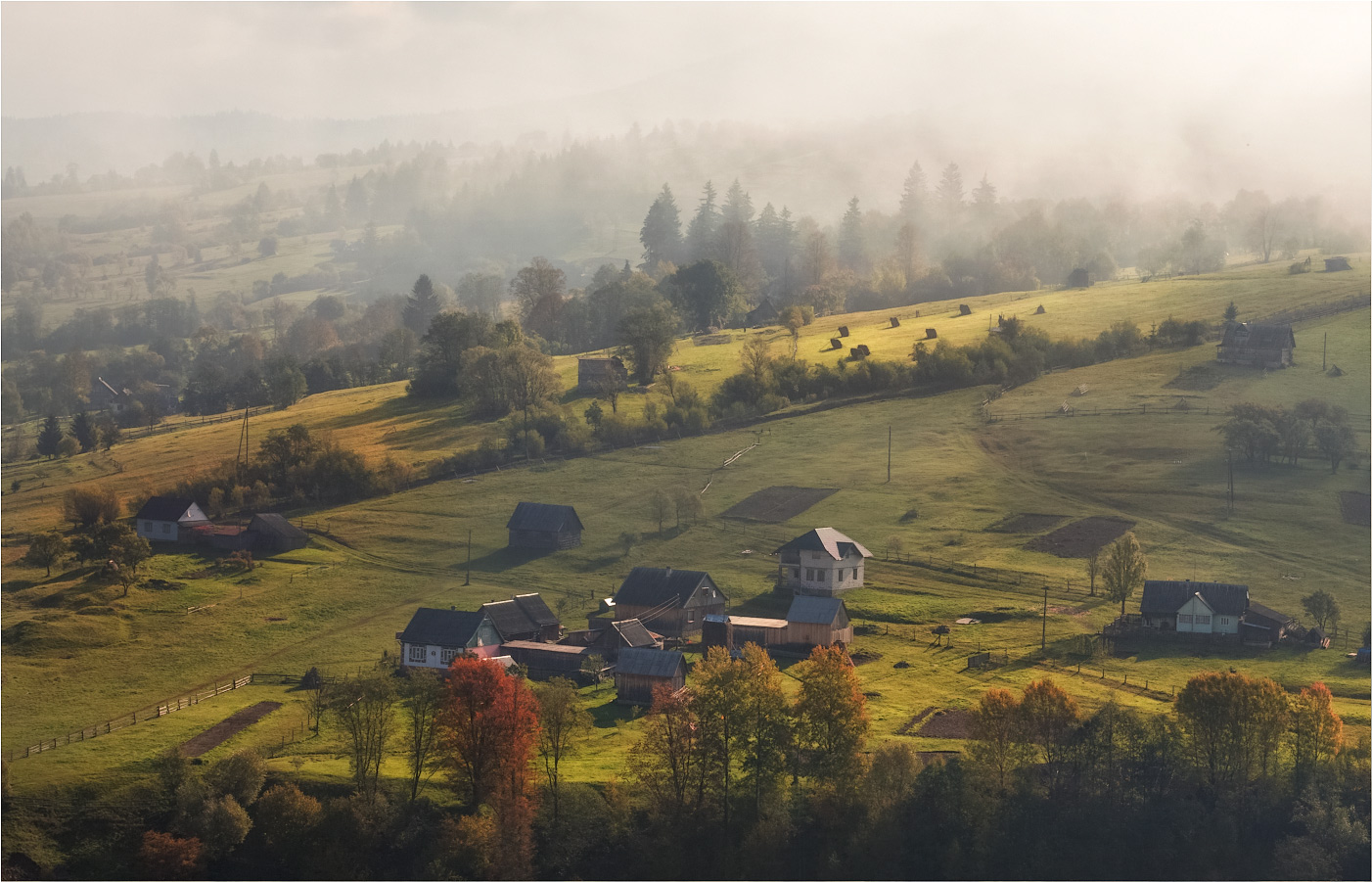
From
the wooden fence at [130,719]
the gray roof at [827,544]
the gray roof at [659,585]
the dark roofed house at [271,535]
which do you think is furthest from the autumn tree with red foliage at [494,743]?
the dark roofed house at [271,535]

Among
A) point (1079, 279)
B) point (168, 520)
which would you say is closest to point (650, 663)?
point (168, 520)

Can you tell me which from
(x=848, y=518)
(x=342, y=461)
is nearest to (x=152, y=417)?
(x=342, y=461)

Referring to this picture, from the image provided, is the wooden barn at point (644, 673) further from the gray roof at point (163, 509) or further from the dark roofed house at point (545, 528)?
the gray roof at point (163, 509)

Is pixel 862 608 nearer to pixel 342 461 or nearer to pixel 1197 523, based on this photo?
pixel 1197 523

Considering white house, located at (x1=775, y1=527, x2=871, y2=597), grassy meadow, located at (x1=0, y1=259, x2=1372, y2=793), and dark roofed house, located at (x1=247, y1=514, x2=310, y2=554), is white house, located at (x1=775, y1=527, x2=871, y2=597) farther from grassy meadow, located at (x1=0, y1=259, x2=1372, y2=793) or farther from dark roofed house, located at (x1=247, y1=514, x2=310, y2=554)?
dark roofed house, located at (x1=247, y1=514, x2=310, y2=554)

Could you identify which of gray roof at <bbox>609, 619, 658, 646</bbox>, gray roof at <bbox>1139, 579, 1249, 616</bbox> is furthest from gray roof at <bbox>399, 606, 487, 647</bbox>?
gray roof at <bbox>1139, 579, 1249, 616</bbox>

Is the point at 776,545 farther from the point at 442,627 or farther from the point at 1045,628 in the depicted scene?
the point at 442,627
